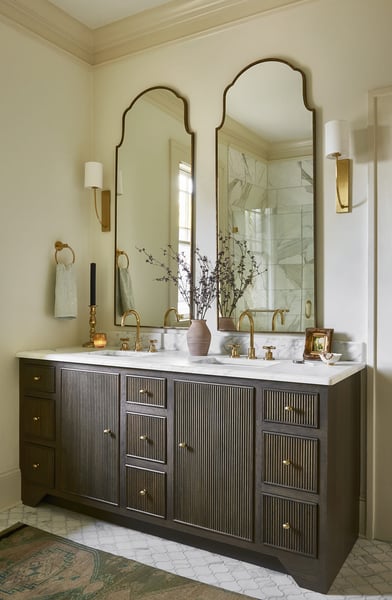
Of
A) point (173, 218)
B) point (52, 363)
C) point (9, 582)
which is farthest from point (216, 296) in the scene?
point (9, 582)

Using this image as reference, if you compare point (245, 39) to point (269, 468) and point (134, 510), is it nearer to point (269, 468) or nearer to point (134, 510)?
point (269, 468)

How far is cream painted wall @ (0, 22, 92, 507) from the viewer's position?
2.88 m

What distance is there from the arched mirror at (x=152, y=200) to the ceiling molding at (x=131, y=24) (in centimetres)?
35

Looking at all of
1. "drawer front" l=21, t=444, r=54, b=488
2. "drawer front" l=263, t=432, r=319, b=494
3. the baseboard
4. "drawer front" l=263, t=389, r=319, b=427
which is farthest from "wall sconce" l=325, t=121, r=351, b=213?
the baseboard

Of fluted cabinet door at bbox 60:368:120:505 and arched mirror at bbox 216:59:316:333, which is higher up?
arched mirror at bbox 216:59:316:333

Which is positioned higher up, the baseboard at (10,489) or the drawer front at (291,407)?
the drawer front at (291,407)

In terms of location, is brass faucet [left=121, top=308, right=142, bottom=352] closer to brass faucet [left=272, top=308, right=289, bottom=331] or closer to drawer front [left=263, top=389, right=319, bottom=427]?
brass faucet [left=272, top=308, right=289, bottom=331]

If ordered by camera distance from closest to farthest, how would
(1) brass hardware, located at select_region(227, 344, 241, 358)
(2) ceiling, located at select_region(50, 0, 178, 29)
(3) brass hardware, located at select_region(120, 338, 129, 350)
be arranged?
(1) brass hardware, located at select_region(227, 344, 241, 358) < (2) ceiling, located at select_region(50, 0, 178, 29) < (3) brass hardware, located at select_region(120, 338, 129, 350)

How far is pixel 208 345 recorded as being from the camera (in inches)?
109

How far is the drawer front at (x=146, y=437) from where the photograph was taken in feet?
8.04

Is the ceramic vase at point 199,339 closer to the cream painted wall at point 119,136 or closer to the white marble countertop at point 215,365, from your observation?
the white marble countertop at point 215,365

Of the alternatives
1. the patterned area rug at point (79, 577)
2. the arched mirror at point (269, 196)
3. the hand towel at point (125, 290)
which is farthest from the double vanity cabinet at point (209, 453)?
the hand towel at point (125, 290)

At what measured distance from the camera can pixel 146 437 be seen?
8.17 ft

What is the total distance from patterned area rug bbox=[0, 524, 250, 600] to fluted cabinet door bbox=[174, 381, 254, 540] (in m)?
0.29
